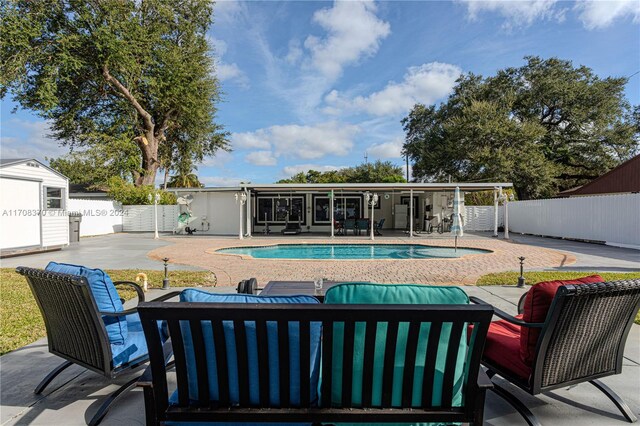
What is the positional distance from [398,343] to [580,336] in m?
1.27

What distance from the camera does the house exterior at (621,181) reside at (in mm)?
15609

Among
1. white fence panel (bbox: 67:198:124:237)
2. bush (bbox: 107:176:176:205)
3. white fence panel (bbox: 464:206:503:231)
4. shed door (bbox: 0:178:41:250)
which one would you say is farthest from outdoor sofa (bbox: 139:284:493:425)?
white fence panel (bbox: 464:206:503:231)

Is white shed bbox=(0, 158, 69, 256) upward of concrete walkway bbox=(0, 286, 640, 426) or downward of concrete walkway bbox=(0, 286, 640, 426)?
upward

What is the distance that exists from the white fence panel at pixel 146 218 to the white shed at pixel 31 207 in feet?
26.3

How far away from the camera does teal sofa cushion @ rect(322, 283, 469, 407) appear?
148 cm

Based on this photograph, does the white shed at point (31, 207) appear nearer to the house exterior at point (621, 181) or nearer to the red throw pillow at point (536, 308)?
the red throw pillow at point (536, 308)

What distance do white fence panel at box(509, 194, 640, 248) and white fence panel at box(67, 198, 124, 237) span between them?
22.3 metres

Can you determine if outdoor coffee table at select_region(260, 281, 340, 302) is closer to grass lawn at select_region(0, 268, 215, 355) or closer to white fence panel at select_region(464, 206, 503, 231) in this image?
grass lawn at select_region(0, 268, 215, 355)

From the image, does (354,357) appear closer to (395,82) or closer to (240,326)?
(240,326)

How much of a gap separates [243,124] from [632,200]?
902 inches

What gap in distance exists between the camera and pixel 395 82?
19.8 metres

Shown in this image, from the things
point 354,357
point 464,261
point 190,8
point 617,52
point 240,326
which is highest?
point 190,8

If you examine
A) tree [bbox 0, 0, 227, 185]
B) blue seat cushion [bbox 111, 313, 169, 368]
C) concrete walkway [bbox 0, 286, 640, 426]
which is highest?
tree [bbox 0, 0, 227, 185]

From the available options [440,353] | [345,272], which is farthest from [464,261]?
[440,353]
